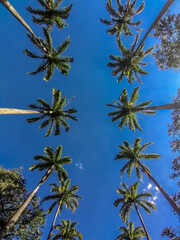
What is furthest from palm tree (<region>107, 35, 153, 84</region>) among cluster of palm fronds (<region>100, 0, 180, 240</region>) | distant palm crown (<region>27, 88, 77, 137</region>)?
distant palm crown (<region>27, 88, 77, 137</region>)

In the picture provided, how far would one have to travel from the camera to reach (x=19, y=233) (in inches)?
649

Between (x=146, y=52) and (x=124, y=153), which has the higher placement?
(x=146, y=52)

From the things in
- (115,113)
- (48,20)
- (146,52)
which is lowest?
(115,113)

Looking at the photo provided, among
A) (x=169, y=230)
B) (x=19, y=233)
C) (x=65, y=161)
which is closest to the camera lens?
(x=169, y=230)

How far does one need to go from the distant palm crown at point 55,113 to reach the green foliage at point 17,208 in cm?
675

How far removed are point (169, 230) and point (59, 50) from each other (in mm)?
20460

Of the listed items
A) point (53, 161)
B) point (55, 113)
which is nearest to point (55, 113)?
point (55, 113)

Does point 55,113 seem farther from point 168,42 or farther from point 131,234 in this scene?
point 131,234

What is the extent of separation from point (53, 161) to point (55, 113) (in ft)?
21.1

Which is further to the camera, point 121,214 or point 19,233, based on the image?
point 121,214

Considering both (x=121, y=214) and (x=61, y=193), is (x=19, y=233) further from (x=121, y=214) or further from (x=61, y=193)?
(x=121, y=214)

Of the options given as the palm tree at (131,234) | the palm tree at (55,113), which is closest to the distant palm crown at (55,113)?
the palm tree at (55,113)

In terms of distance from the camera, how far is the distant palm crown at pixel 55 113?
18.8 metres

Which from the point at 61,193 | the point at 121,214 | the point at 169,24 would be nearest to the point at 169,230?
the point at 121,214
